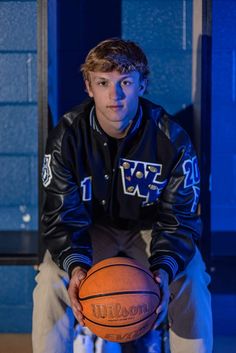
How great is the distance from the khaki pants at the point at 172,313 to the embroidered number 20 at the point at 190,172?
258 millimetres

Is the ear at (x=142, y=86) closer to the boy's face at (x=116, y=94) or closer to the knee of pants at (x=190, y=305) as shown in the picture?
the boy's face at (x=116, y=94)

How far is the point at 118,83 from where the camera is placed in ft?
6.43

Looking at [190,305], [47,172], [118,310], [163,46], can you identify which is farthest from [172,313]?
[163,46]

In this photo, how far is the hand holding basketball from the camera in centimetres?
182

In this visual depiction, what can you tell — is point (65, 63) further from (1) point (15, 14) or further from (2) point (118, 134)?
(2) point (118, 134)

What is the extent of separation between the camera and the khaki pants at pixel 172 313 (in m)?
1.92

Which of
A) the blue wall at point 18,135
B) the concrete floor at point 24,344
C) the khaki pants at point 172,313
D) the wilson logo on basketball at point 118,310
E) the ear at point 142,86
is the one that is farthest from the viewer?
the blue wall at point 18,135

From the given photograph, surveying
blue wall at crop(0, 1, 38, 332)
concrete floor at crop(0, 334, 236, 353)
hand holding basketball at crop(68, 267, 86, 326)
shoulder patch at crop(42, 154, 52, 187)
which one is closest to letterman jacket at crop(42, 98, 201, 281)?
shoulder patch at crop(42, 154, 52, 187)

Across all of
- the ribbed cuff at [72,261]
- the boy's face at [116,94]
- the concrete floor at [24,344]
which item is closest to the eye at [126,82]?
the boy's face at [116,94]

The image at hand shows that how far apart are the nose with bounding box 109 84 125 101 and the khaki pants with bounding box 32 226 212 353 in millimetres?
582

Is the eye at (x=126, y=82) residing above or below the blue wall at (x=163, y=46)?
below

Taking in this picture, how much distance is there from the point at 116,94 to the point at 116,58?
4.6 inches

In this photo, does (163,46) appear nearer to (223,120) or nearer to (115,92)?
(223,120)

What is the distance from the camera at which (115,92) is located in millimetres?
1945
